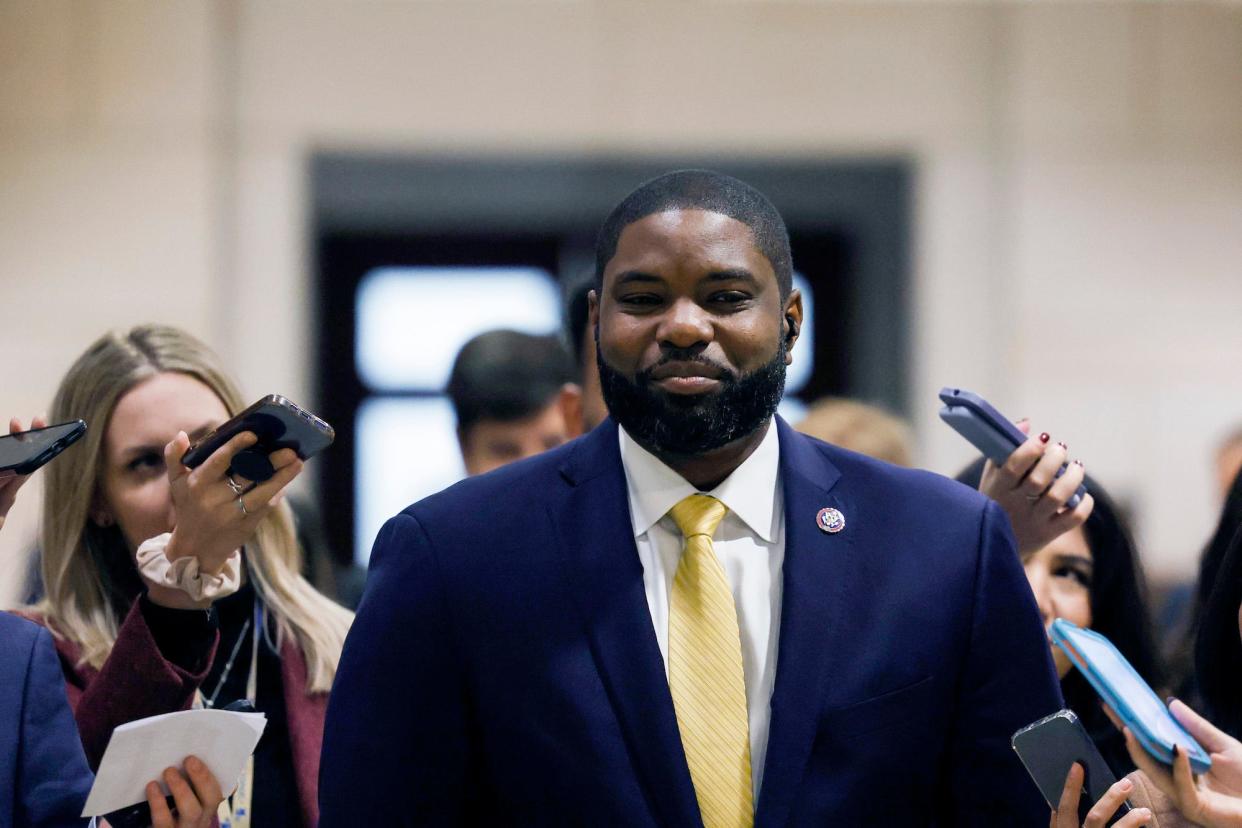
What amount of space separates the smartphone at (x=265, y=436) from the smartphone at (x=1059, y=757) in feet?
3.08

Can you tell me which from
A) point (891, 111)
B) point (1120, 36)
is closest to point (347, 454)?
point (891, 111)

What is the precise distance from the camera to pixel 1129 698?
1.91 m

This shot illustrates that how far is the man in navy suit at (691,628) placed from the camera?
73.7 inches

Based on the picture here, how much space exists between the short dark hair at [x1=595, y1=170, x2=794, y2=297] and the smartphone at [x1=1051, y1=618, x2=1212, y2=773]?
1.75ft

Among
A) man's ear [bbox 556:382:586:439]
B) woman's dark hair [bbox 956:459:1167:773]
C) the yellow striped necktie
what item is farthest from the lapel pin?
man's ear [bbox 556:382:586:439]

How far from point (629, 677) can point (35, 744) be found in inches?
28.2

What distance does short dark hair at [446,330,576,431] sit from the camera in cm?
358

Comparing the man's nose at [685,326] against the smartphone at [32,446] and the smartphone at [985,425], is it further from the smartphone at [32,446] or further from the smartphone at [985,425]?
the smartphone at [32,446]

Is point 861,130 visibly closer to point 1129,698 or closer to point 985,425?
point 985,425

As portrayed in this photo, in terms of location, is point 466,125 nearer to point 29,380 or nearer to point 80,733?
point 29,380

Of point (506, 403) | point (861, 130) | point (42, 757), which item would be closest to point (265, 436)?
point (42, 757)

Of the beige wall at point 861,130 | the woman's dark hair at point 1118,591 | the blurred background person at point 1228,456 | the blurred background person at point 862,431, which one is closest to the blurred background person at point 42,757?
the woman's dark hair at point 1118,591

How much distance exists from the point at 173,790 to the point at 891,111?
5.77 meters

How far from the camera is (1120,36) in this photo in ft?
23.6
